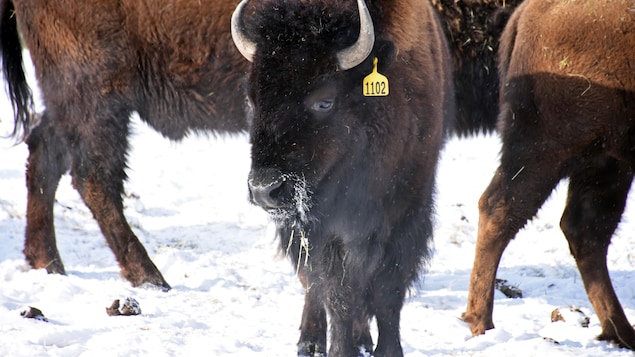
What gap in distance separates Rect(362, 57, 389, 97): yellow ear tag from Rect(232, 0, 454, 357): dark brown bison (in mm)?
12

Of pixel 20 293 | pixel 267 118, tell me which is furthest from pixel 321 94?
pixel 20 293

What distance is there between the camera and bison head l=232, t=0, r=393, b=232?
3.62m

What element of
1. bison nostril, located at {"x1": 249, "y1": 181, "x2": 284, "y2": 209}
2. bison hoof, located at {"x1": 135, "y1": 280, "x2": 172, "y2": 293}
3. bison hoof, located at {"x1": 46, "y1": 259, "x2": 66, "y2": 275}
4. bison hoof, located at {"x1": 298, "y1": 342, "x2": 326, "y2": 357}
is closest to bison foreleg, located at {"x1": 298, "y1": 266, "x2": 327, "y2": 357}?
bison hoof, located at {"x1": 298, "y1": 342, "x2": 326, "y2": 357}

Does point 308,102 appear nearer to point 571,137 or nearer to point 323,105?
point 323,105

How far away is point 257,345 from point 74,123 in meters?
2.72

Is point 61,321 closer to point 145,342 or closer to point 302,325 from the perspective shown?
point 145,342

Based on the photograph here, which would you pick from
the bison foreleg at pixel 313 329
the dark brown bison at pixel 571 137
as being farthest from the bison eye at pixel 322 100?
the dark brown bison at pixel 571 137

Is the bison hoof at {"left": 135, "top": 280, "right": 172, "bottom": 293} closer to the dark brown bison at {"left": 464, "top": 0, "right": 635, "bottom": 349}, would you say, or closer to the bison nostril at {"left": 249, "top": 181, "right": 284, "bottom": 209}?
the dark brown bison at {"left": 464, "top": 0, "right": 635, "bottom": 349}

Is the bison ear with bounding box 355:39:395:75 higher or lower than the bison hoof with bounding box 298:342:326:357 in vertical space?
higher

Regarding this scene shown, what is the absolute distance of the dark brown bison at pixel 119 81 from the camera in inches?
234

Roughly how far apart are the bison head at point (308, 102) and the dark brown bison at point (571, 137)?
151 cm

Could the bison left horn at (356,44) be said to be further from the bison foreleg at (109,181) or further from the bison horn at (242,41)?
the bison foreleg at (109,181)

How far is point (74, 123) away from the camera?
6.14 metres

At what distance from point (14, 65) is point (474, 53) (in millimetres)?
4100
